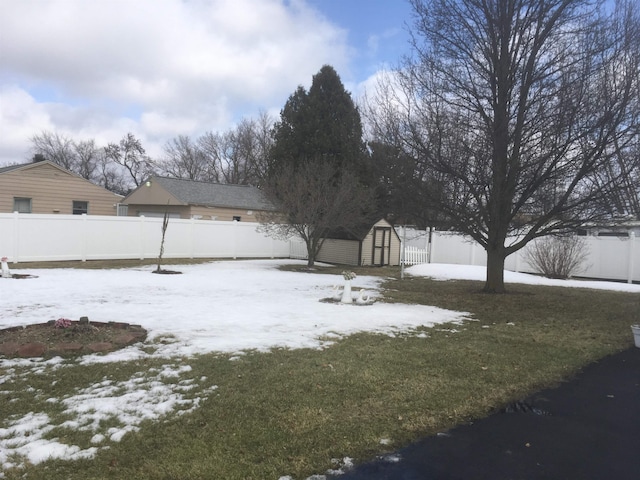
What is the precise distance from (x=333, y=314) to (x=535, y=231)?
21.4ft

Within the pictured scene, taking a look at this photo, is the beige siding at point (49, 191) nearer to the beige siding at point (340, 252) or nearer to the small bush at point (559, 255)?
the beige siding at point (340, 252)

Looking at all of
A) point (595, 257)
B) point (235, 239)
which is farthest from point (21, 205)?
point (595, 257)

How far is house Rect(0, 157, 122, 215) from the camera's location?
71.4 ft

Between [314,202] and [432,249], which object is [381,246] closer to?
[432,249]

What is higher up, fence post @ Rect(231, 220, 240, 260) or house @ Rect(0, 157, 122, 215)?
house @ Rect(0, 157, 122, 215)

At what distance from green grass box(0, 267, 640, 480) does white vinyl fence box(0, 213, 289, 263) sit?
1491 cm

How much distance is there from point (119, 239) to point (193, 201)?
281 inches

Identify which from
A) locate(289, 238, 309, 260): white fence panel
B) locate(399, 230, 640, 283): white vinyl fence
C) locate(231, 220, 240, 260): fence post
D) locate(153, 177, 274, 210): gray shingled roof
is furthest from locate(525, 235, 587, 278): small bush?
locate(153, 177, 274, 210): gray shingled roof

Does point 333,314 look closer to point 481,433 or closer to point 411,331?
point 411,331

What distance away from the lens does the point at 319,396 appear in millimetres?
4445

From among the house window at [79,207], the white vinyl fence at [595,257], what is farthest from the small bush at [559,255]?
the house window at [79,207]

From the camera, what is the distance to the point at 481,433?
3.80 meters

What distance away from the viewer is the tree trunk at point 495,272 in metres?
12.8

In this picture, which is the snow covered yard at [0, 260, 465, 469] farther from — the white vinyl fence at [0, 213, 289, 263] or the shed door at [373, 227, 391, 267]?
the shed door at [373, 227, 391, 267]
